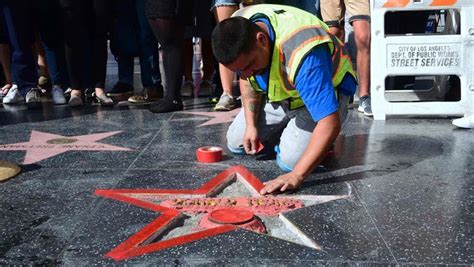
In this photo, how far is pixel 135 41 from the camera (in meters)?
5.07

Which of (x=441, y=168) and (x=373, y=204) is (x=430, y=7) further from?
(x=373, y=204)

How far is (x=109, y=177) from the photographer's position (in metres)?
2.72

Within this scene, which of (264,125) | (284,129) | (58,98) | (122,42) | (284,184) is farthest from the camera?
(122,42)

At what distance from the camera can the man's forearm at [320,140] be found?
226 cm

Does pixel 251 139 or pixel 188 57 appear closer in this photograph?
pixel 251 139

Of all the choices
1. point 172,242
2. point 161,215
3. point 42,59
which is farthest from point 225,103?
point 42,59

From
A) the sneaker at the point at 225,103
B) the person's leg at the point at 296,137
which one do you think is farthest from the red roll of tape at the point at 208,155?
the sneaker at the point at 225,103

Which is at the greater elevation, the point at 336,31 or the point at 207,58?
the point at 336,31

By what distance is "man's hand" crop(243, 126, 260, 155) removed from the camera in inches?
115

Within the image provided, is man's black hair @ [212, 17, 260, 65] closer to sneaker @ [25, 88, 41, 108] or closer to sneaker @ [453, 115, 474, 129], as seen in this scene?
sneaker @ [453, 115, 474, 129]

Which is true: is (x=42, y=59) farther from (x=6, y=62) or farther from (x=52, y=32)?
(x=52, y=32)

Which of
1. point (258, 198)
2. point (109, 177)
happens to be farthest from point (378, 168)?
point (109, 177)

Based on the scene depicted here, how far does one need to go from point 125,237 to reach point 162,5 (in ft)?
8.46

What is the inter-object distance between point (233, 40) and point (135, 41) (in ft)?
10.2
